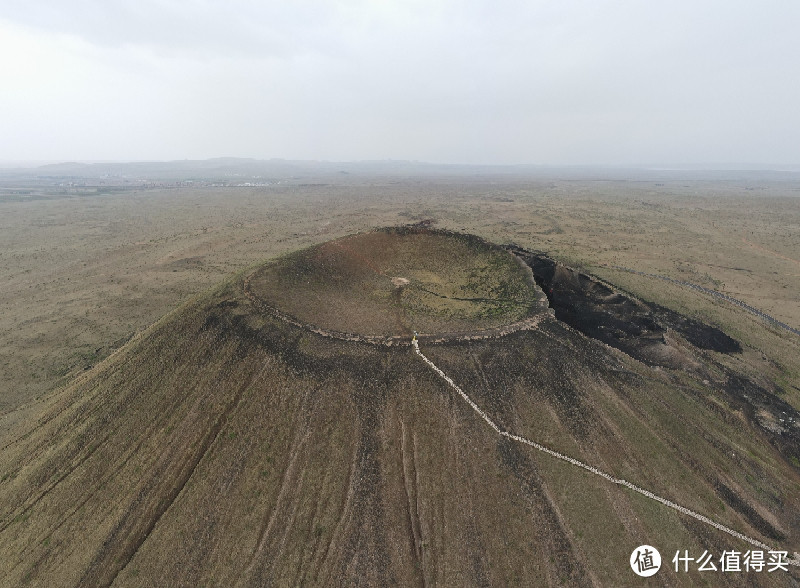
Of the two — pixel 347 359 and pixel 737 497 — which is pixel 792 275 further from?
pixel 347 359

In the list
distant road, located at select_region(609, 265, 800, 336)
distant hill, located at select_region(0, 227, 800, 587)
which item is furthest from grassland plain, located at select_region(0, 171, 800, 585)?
distant road, located at select_region(609, 265, 800, 336)

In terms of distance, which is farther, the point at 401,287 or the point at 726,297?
the point at 726,297

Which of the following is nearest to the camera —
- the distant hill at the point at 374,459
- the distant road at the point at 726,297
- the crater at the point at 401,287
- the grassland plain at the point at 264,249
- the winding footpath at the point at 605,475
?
the distant hill at the point at 374,459

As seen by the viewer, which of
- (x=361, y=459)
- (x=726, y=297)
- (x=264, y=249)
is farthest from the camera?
(x=264, y=249)

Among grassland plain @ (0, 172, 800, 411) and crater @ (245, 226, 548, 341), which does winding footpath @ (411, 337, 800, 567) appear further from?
grassland plain @ (0, 172, 800, 411)

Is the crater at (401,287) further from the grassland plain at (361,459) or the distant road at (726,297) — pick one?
the distant road at (726,297)

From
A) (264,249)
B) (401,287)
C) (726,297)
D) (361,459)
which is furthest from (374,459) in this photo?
(264,249)

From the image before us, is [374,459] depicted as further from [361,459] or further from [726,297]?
[726,297]

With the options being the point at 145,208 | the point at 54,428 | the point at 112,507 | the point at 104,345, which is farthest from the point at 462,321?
the point at 145,208

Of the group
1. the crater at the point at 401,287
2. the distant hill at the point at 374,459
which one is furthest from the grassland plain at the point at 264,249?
the crater at the point at 401,287

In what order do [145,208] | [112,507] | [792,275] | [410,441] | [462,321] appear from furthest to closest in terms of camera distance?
[145,208] < [792,275] < [462,321] < [410,441] < [112,507]

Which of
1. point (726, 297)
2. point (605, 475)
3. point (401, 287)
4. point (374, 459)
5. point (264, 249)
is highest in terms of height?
point (401, 287)
